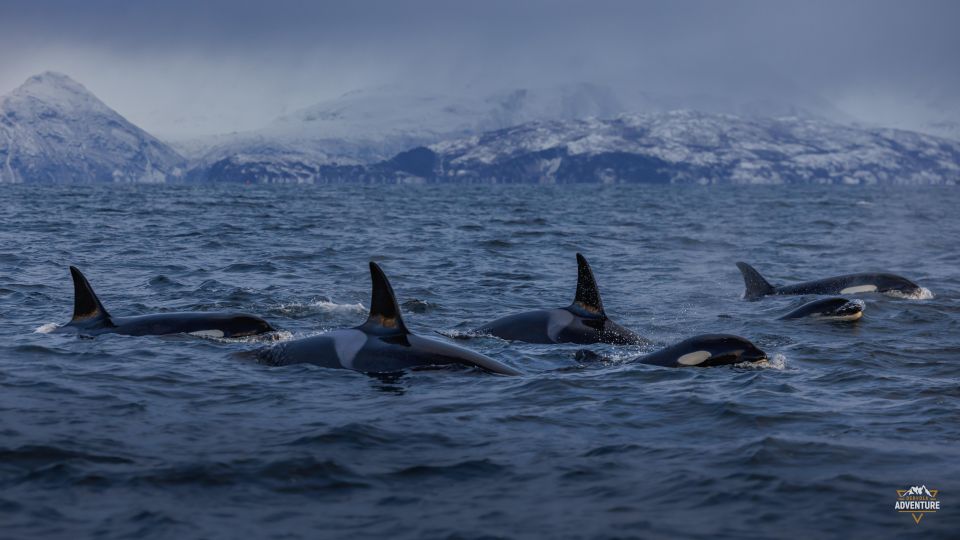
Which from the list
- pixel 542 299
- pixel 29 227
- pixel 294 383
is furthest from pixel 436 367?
pixel 29 227

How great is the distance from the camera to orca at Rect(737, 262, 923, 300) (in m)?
21.7

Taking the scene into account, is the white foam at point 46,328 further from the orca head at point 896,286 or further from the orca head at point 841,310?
the orca head at point 896,286

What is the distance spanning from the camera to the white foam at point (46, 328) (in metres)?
15.2

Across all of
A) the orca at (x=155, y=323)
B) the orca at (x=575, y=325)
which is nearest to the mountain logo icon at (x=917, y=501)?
the orca at (x=575, y=325)

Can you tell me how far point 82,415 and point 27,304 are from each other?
9527 mm

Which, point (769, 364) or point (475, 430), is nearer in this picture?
point (475, 430)

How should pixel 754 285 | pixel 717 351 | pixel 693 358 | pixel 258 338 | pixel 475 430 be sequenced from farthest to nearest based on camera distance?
pixel 754 285, pixel 258 338, pixel 717 351, pixel 693 358, pixel 475 430

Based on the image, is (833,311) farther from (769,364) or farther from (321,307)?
(321,307)

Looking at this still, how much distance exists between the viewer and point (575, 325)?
50.8 feet

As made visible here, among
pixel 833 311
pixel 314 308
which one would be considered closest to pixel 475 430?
pixel 314 308

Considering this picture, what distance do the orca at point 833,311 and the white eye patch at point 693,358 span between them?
5555 mm

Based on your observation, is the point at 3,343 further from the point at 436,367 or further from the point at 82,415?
the point at 436,367

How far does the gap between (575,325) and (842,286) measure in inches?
366

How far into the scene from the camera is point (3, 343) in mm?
14289
